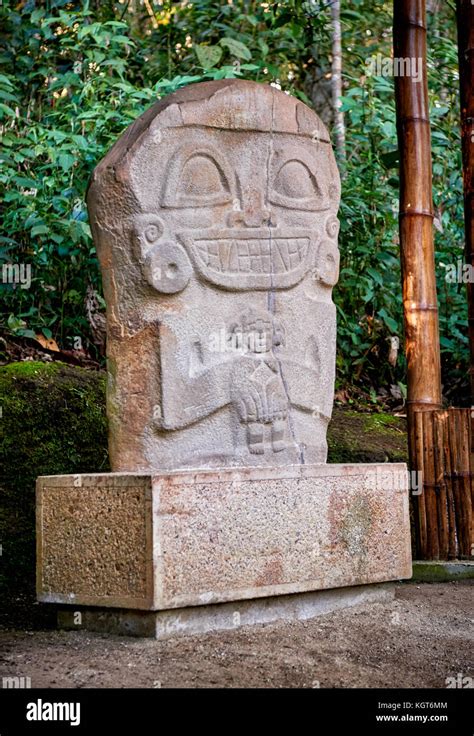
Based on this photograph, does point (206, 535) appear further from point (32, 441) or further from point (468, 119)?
point (468, 119)

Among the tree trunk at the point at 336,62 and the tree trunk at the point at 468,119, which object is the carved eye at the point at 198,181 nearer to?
the tree trunk at the point at 468,119

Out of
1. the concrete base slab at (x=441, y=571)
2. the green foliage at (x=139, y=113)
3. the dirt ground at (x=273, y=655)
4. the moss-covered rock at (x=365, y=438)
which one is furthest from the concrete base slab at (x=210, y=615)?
the green foliage at (x=139, y=113)

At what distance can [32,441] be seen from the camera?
17.3 feet

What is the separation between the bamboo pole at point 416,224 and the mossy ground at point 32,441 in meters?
1.73

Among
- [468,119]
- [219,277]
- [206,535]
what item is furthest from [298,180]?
[206,535]

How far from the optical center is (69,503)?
13.6ft

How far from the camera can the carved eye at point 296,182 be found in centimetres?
467

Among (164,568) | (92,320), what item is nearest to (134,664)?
(164,568)

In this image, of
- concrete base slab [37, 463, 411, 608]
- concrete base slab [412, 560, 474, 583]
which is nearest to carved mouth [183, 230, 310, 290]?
concrete base slab [37, 463, 411, 608]

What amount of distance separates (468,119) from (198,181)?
207 cm

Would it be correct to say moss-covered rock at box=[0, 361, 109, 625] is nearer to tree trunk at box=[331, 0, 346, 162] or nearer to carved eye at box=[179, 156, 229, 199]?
carved eye at box=[179, 156, 229, 199]

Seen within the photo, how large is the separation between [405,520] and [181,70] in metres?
5.26

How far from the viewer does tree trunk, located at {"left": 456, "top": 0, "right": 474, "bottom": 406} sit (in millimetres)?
5676

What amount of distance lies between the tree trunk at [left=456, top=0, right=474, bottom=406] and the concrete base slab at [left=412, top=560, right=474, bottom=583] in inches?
40.8
